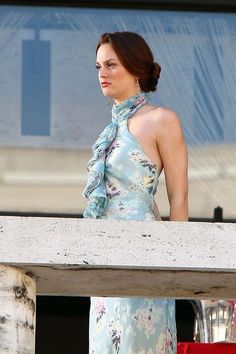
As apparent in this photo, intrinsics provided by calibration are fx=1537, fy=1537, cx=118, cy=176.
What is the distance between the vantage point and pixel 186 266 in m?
3.72

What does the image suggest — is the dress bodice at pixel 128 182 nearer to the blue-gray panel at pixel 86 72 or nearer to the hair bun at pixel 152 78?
the hair bun at pixel 152 78

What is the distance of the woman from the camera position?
4629 mm

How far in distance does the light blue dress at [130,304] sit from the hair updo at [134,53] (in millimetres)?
171

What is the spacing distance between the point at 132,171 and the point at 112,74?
33 cm

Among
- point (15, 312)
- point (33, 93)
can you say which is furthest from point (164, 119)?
point (33, 93)

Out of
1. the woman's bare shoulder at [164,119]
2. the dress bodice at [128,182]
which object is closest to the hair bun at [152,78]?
the woman's bare shoulder at [164,119]

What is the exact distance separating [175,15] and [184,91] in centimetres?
46

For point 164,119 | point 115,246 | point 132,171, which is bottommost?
point 115,246

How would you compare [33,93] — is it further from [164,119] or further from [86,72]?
[164,119]

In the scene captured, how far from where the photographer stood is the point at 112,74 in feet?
15.9

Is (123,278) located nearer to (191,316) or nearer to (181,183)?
(181,183)

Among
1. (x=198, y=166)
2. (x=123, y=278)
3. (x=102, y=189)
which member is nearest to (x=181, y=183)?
(x=102, y=189)

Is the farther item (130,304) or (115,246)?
(130,304)

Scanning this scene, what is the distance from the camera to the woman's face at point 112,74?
486 cm
